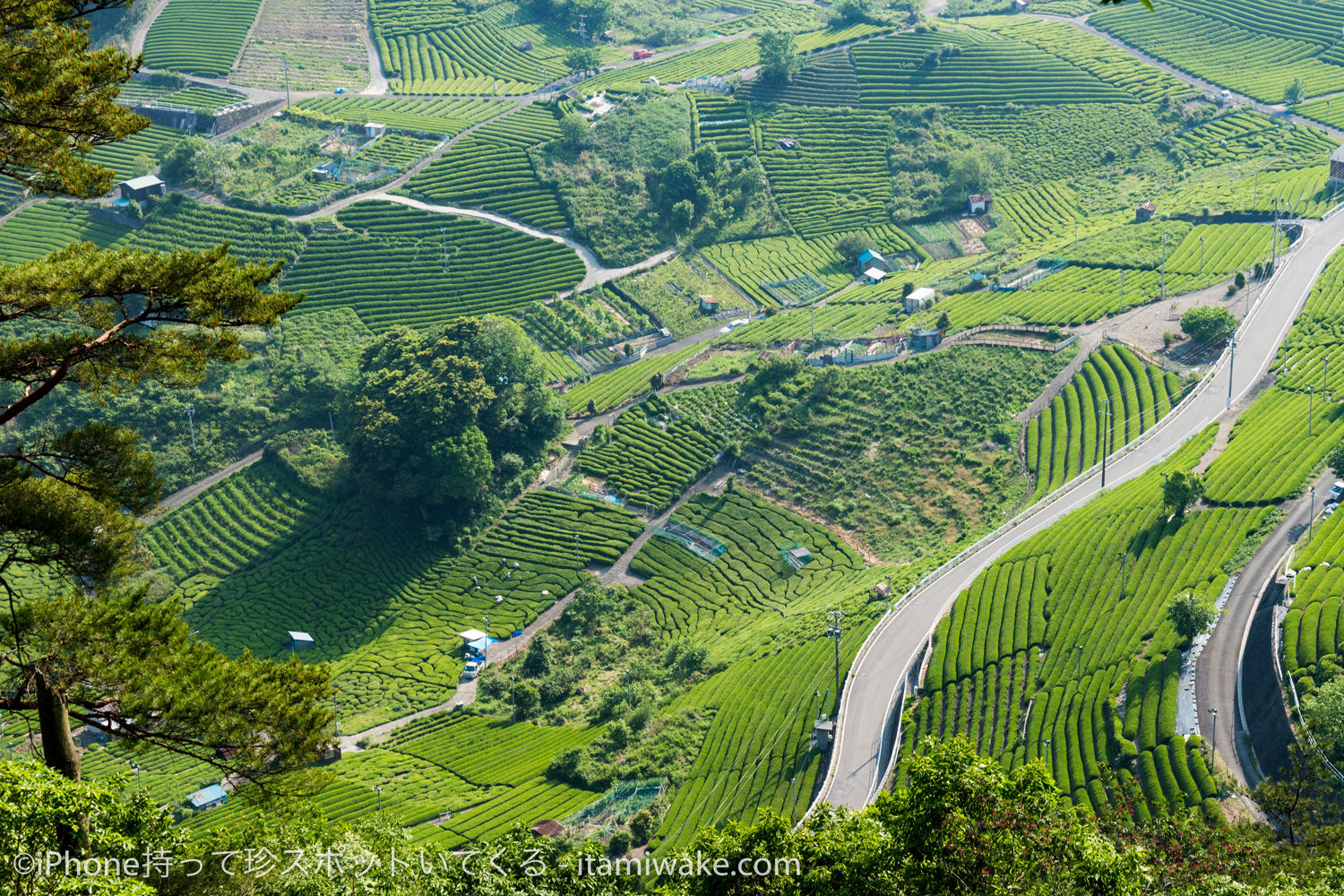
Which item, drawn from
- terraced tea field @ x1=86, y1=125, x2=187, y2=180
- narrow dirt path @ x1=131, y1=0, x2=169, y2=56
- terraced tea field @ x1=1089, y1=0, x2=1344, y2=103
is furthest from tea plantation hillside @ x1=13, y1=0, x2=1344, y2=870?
terraced tea field @ x1=86, y1=125, x2=187, y2=180

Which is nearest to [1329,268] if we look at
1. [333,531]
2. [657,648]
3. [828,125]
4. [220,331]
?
[828,125]

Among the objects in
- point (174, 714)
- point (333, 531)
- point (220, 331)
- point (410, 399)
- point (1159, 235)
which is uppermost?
point (220, 331)

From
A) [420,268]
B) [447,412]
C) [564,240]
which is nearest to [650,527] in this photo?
[447,412]

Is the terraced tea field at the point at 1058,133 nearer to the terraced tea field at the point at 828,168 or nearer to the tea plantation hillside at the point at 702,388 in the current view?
the tea plantation hillside at the point at 702,388

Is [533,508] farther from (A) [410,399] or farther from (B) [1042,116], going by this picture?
(B) [1042,116]

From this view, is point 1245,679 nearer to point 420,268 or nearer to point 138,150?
point 420,268

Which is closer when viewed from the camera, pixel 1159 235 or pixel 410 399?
pixel 410 399
